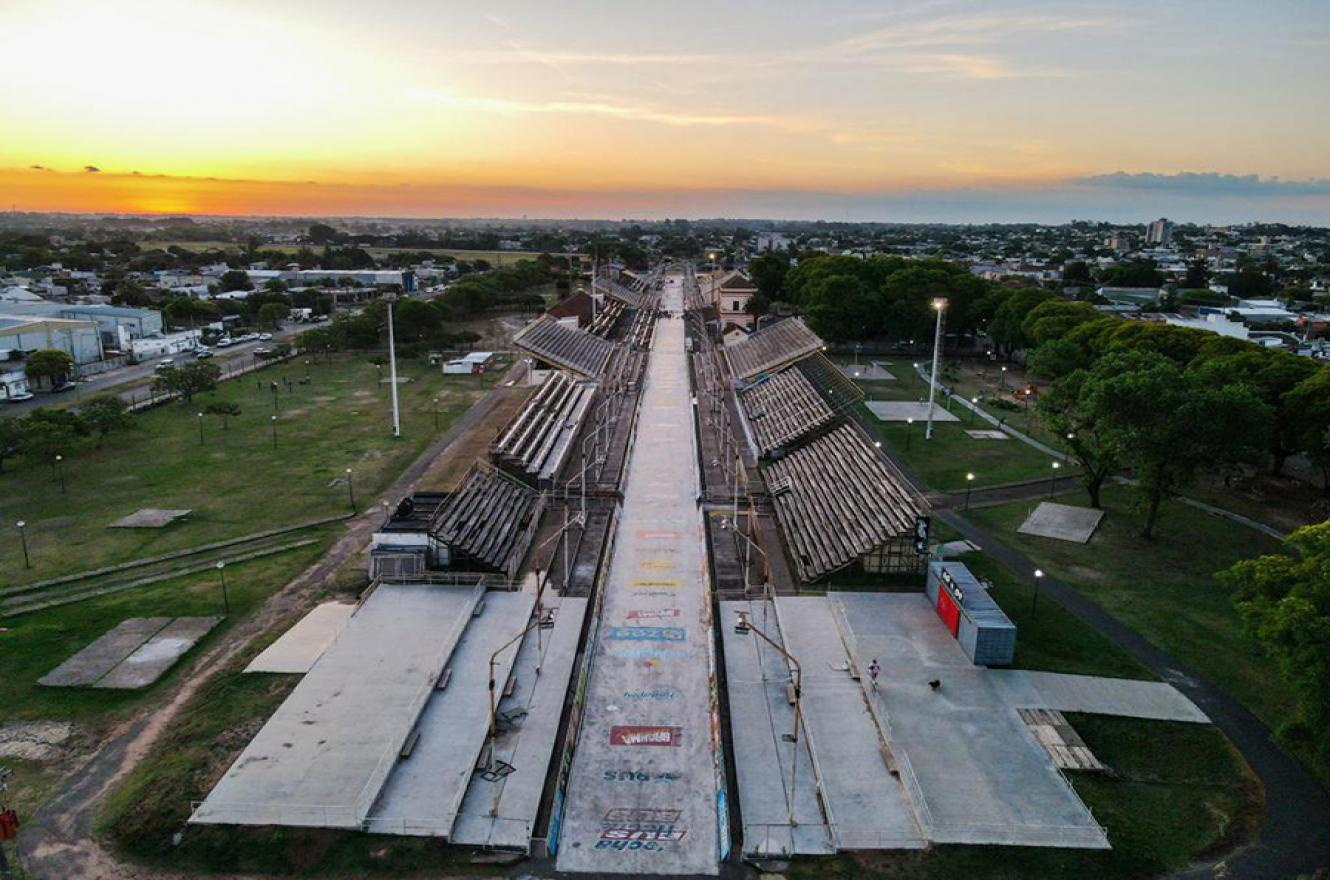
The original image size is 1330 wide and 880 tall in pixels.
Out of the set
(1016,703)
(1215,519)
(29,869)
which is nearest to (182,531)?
(29,869)

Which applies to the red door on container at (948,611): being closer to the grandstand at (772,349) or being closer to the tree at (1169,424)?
the tree at (1169,424)

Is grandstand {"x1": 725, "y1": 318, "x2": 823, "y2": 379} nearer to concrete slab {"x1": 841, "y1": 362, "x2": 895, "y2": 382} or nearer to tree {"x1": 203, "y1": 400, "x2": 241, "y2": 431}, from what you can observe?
concrete slab {"x1": 841, "y1": 362, "x2": 895, "y2": 382}

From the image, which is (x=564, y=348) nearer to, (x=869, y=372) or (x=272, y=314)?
(x=869, y=372)

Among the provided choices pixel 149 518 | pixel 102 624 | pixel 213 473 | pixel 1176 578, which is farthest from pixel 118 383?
pixel 1176 578

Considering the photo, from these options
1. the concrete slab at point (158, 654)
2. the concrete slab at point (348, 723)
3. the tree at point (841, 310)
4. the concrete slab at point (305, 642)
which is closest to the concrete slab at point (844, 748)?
the concrete slab at point (348, 723)

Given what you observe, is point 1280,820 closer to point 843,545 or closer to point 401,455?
point 843,545

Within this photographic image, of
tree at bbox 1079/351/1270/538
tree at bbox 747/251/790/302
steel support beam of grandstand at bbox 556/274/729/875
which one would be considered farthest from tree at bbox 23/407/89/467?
tree at bbox 747/251/790/302
